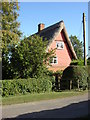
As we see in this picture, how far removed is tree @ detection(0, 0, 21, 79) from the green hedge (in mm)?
3076

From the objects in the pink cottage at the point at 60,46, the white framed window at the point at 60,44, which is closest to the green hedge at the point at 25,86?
the pink cottage at the point at 60,46

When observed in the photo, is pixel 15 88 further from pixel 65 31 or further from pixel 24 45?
pixel 65 31

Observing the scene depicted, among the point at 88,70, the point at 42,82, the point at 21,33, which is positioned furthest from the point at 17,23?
the point at 88,70

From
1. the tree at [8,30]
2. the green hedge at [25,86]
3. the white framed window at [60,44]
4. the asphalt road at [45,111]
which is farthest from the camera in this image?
the white framed window at [60,44]

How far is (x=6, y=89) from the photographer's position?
50.4ft

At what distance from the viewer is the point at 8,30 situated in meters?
17.8

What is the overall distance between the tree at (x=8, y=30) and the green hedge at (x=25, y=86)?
10.1 ft

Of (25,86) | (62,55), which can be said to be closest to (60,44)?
(62,55)

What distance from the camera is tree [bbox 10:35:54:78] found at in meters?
18.2

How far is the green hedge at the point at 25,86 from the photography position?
50.6 feet

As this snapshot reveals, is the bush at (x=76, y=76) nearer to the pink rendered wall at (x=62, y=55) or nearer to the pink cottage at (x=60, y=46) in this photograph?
the pink cottage at (x=60, y=46)

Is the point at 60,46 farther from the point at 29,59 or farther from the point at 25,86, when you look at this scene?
the point at 25,86

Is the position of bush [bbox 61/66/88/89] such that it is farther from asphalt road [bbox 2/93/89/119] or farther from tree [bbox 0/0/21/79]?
asphalt road [bbox 2/93/89/119]

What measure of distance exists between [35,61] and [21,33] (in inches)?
126
